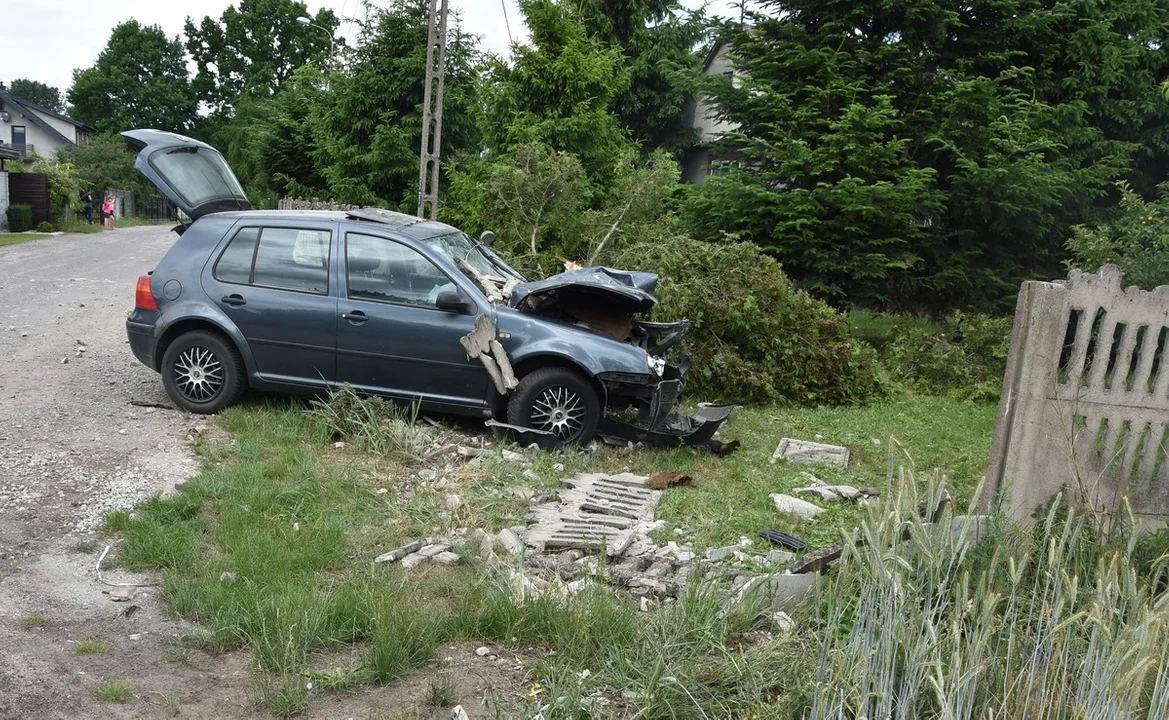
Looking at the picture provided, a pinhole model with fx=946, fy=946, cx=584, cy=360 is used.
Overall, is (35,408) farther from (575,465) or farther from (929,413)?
(929,413)

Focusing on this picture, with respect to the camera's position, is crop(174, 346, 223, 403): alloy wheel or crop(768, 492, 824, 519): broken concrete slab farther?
crop(174, 346, 223, 403): alloy wheel

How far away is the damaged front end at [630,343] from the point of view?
774cm

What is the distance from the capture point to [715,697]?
360cm

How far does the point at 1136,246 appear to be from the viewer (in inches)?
391

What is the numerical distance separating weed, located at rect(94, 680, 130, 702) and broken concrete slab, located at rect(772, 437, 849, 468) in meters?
5.18

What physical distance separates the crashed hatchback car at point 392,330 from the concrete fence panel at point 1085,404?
272 cm

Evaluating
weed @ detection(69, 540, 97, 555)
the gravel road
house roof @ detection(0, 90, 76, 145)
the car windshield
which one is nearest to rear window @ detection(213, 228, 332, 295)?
the car windshield

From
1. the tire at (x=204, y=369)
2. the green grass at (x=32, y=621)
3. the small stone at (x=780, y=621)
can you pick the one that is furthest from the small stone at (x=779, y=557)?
the tire at (x=204, y=369)

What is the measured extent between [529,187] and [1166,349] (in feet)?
25.4

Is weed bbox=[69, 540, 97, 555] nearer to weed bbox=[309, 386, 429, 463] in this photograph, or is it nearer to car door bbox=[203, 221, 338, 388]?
weed bbox=[309, 386, 429, 463]

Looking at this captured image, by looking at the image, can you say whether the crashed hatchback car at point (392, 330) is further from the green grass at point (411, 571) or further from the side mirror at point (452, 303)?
the green grass at point (411, 571)

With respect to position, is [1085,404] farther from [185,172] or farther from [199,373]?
[185,172]

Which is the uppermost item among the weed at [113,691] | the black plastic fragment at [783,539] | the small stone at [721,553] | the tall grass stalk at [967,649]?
the tall grass stalk at [967,649]

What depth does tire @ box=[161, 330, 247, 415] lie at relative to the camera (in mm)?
8008
